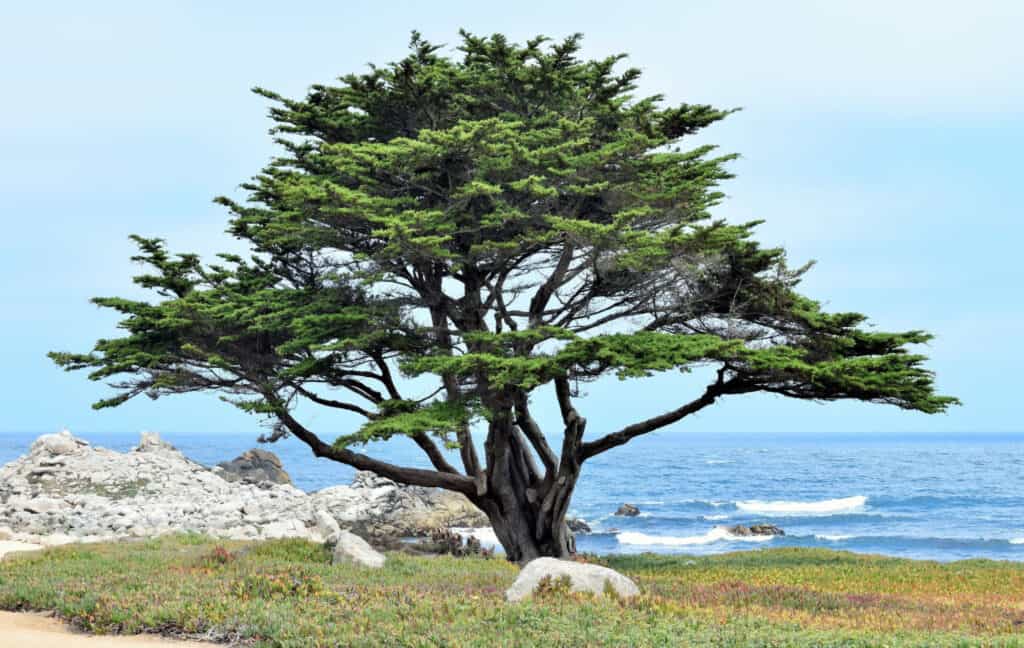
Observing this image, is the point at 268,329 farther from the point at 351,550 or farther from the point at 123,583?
the point at 123,583

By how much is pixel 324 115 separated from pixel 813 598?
41.8 feet

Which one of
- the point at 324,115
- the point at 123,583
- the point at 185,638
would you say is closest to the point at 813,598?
the point at 185,638

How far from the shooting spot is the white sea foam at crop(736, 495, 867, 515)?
146 feet

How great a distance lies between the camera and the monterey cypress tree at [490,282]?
1580 centimetres

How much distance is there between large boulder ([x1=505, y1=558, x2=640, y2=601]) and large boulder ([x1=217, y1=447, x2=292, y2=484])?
29.3 m

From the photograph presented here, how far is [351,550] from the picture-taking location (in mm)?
13594

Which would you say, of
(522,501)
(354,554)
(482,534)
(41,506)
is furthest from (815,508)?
(354,554)

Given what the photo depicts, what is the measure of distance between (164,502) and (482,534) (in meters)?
9.31

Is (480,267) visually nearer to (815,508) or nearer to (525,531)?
(525,531)

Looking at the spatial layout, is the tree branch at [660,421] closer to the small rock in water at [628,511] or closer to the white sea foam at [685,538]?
the white sea foam at [685,538]

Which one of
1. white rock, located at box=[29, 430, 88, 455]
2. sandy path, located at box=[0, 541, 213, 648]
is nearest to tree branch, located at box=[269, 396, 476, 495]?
sandy path, located at box=[0, 541, 213, 648]

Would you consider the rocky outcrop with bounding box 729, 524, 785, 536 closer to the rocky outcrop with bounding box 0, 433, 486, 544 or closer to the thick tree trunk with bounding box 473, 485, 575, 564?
the rocky outcrop with bounding box 0, 433, 486, 544

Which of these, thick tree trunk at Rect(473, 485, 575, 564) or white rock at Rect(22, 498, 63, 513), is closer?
thick tree trunk at Rect(473, 485, 575, 564)

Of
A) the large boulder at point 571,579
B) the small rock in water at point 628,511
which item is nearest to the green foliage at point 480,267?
the large boulder at point 571,579
